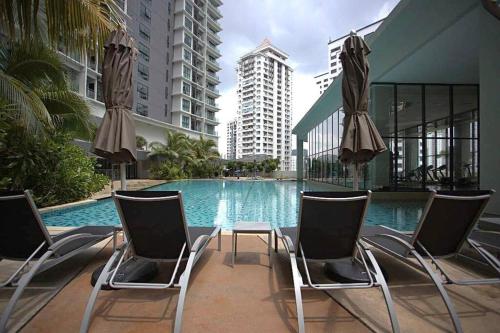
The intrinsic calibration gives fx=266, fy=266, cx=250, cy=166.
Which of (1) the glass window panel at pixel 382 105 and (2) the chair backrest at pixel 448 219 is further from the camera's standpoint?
(1) the glass window panel at pixel 382 105

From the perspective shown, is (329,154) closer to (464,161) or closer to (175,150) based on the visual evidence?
(464,161)

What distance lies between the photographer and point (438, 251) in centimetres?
252

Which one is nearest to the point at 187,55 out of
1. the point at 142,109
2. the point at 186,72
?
the point at 186,72

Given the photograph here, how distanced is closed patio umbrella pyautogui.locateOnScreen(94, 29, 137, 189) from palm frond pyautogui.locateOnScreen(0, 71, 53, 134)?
418 cm

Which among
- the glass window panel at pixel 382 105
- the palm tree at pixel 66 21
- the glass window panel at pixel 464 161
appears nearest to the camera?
the palm tree at pixel 66 21

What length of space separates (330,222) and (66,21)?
504 cm

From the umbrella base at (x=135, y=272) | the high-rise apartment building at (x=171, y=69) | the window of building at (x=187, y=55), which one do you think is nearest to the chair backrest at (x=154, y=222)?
the umbrella base at (x=135, y=272)

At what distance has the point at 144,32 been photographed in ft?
110

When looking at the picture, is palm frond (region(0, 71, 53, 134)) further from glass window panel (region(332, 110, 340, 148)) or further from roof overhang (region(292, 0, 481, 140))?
glass window panel (region(332, 110, 340, 148))

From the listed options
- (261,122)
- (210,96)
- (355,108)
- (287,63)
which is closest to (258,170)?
(210,96)

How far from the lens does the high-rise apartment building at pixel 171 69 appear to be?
30.4 metres

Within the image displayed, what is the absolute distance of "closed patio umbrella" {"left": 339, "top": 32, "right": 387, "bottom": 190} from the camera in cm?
327

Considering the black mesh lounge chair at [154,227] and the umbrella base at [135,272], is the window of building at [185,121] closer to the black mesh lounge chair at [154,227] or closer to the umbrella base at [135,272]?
the umbrella base at [135,272]

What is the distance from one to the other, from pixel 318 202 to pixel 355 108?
1.68m
